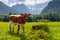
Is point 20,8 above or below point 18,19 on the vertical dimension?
above

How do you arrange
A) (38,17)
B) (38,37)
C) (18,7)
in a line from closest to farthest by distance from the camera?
(38,37) < (38,17) < (18,7)

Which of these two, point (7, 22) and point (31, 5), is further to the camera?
point (31, 5)

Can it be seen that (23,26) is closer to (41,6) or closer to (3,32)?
(3,32)

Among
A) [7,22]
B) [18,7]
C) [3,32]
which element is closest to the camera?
[3,32]

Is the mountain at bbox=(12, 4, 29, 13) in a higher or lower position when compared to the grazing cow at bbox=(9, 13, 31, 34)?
higher

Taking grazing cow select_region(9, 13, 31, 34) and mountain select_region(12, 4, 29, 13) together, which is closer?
grazing cow select_region(9, 13, 31, 34)

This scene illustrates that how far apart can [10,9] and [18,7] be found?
1.69 ft

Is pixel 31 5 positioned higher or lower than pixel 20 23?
higher

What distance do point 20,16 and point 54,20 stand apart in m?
3.45

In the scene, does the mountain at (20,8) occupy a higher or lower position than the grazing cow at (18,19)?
higher

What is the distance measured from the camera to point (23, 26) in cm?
1008

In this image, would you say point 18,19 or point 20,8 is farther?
point 20,8

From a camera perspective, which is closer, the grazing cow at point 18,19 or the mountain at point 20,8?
the grazing cow at point 18,19

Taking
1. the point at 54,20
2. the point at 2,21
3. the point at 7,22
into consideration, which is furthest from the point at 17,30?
the point at 54,20
